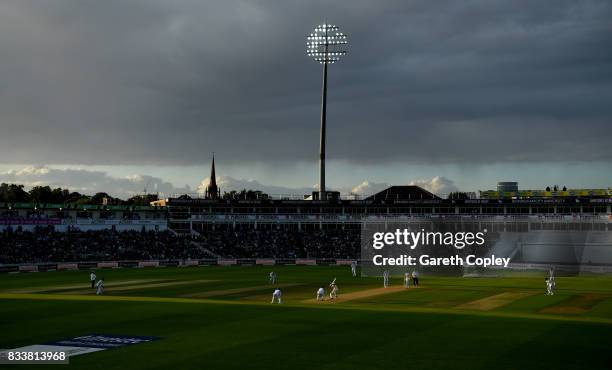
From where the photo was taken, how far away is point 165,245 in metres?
108

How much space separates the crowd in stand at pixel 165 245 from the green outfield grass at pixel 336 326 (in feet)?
114

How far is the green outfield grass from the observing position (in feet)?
83.3

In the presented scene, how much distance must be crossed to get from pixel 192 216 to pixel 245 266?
89.4ft

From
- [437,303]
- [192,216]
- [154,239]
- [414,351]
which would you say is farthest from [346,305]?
[192,216]

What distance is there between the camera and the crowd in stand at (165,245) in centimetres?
9250

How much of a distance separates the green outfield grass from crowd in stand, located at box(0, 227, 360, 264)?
34.8 metres

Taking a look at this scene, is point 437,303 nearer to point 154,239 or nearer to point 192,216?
point 154,239

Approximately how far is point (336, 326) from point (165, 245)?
255 ft

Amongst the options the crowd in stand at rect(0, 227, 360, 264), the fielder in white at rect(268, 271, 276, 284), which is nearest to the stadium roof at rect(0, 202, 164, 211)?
the crowd in stand at rect(0, 227, 360, 264)

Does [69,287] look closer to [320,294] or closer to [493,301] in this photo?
[320,294]

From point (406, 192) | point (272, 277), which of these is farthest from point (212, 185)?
point (272, 277)

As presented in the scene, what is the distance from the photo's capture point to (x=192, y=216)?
124188mm

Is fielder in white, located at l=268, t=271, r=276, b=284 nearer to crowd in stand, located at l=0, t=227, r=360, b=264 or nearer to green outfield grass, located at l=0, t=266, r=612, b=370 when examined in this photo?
green outfield grass, located at l=0, t=266, r=612, b=370

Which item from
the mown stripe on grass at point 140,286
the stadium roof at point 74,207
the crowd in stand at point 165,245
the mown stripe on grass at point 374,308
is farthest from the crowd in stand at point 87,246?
the mown stripe on grass at point 374,308
